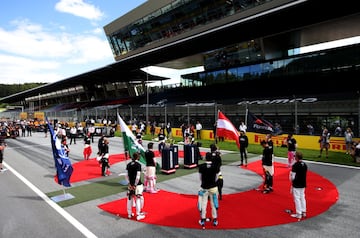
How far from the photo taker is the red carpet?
24.3 ft

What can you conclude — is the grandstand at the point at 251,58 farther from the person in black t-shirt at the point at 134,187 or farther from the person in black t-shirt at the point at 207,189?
the person in black t-shirt at the point at 134,187

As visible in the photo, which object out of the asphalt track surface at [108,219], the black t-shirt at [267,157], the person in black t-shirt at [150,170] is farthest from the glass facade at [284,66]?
the person in black t-shirt at [150,170]

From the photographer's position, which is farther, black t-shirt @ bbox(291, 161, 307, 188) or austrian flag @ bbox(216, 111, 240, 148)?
austrian flag @ bbox(216, 111, 240, 148)

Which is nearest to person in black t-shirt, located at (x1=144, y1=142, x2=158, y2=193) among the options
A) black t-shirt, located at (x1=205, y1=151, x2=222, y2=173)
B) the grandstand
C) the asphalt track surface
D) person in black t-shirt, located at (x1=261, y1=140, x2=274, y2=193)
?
the asphalt track surface

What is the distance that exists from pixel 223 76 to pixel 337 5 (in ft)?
63.4

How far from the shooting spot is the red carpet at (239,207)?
7418 millimetres

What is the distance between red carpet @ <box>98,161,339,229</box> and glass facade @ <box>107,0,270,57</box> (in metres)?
25.7

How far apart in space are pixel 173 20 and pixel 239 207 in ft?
120

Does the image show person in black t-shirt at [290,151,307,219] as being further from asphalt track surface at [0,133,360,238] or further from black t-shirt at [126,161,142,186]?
black t-shirt at [126,161,142,186]

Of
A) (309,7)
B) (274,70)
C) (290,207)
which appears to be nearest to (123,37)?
(274,70)

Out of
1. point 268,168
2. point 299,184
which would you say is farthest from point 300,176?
point 268,168

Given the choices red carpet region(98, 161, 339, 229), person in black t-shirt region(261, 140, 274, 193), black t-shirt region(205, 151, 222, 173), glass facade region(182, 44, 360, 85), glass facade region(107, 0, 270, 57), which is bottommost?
red carpet region(98, 161, 339, 229)

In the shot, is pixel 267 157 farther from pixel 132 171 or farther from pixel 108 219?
pixel 108 219

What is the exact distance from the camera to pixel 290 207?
27.8 ft
